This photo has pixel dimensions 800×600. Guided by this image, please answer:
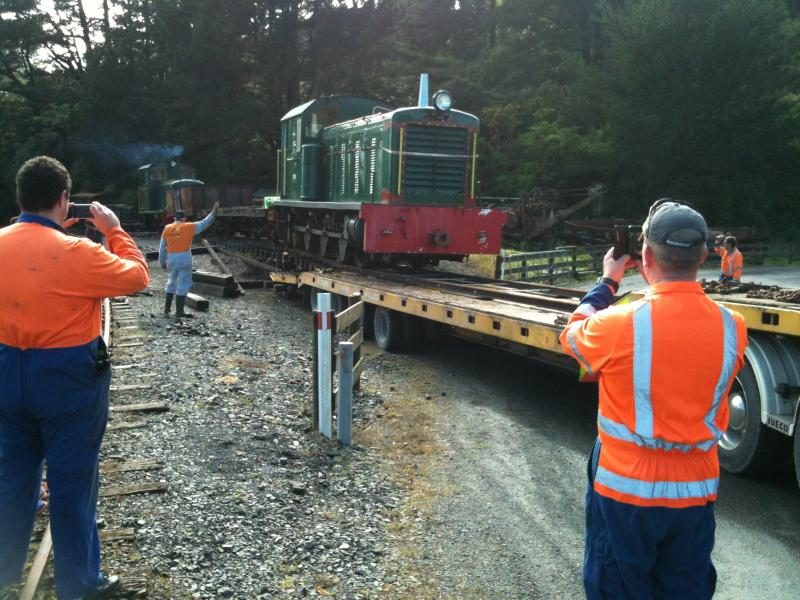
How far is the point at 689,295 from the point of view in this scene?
97.0 inches

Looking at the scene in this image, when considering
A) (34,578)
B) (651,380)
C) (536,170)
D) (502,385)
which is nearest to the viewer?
(651,380)

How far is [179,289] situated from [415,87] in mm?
26694

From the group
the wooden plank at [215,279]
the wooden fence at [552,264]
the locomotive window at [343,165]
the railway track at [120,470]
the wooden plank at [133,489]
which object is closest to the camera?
the railway track at [120,470]

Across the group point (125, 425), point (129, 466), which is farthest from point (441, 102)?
point (129, 466)

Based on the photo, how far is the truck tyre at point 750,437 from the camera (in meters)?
5.35

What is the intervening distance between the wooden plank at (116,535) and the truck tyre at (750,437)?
3.95m

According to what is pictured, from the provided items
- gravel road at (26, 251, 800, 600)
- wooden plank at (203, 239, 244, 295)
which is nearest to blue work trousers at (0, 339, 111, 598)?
gravel road at (26, 251, 800, 600)

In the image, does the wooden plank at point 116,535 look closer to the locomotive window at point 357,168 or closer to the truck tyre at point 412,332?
the truck tyre at point 412,332

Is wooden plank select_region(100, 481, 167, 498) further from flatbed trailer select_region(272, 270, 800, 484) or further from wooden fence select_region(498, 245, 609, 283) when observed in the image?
wooden fence select_region(498, 245, 609, 283)

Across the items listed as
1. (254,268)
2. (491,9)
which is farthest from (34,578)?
(491,9)

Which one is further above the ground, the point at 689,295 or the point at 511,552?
the point at 689,295

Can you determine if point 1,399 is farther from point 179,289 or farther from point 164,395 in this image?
point 179,289

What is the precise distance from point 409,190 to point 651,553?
1122 cm

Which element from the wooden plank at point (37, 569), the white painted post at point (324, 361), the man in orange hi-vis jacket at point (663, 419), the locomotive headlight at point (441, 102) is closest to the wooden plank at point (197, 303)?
the locomotive headlight at point (441, 102)
